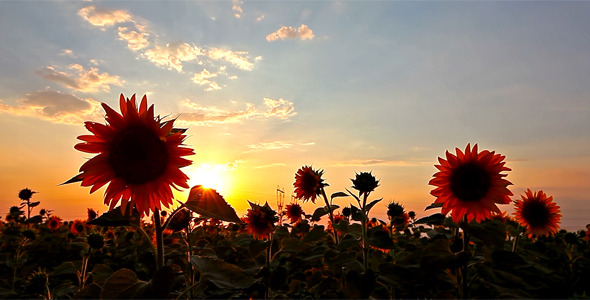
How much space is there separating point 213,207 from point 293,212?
15.5 feet

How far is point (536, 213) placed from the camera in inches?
151

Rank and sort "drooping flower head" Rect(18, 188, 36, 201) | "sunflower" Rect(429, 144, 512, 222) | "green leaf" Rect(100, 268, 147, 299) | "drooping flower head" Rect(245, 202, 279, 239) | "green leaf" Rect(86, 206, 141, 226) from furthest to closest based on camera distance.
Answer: "drooping flower head" Rect(18, 188, 36, 201)
"drooping flower head" Rect(245, 202, 279, 239)
"sunflower" Rect(429, 144, 512, 222)
"green leaf" Rect(86, 206, 141, 226)
"green leaf" Rect(100, 268, 147, 299)

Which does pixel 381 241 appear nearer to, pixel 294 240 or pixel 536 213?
pixel 294 240

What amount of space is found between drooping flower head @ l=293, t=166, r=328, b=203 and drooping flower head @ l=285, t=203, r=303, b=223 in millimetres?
1653

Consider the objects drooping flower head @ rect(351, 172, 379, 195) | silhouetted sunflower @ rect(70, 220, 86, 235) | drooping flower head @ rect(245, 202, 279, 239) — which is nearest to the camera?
drooping flower head @ rect(351, 172, 379, 195)

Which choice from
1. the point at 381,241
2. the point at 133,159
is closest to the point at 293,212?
the point at 381,241

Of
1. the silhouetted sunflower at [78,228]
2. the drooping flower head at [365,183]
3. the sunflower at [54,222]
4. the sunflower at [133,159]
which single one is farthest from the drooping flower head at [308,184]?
the sunflower at [54,222]

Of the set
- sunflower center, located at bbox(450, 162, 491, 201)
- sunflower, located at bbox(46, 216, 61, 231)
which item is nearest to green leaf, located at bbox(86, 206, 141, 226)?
sunflower center, located at bbox(450, 162, 491, 201)

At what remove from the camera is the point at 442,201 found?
2701mm

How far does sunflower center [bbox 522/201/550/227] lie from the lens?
383cm

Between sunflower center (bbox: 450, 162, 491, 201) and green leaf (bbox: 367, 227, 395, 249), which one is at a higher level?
sunflower center (bbox: 450, 162, 491, 201)

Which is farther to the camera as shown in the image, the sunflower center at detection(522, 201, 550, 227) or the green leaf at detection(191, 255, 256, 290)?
the sunflower center at detection(522, 201, 550, 227)

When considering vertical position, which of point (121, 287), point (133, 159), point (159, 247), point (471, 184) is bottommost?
point (121, 287)

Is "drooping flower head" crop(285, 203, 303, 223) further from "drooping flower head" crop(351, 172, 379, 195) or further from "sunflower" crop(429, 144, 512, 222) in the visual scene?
"sunflower" crop(429, 144, 512, 222)
